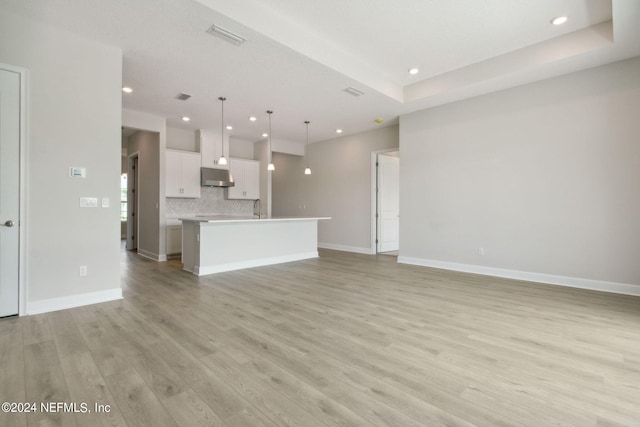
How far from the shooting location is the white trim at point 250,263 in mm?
5039

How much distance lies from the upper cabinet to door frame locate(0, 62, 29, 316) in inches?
170

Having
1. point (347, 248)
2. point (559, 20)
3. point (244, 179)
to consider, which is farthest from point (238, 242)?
point (559, 20)

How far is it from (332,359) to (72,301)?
3.05 meters

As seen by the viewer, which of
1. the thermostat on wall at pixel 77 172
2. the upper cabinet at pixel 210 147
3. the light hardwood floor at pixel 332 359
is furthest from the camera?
the upper cabinet at pixel 210 147

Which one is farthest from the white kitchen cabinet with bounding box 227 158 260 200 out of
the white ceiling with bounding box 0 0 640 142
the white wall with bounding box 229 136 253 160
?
the white ceiling with bounding box 0 0 640 142

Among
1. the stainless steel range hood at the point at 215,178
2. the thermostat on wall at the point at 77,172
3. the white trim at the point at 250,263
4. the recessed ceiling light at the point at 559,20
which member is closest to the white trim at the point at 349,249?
the white trim at the point at 250,263

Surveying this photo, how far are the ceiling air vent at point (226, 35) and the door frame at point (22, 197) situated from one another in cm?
193

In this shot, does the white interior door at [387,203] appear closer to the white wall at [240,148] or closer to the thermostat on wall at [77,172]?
the white wall at [240,148]

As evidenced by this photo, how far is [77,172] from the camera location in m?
3.39

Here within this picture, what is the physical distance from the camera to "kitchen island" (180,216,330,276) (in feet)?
16.6

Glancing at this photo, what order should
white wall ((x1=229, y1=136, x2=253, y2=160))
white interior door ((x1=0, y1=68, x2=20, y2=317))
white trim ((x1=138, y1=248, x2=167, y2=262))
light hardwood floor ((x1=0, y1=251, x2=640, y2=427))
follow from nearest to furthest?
light hardwood floor ((x1=0, y1=251, x2=640, y2=427)) → white interior door ((x1=0, y1=68, x2=20, y2=317)) → white trim ((x1=138, y1=248, x2=167, y2=262)) → white wall ((x1=229, y1=136, x2=253, y2=160))

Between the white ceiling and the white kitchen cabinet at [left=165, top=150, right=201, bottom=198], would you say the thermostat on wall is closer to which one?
the white ceiling

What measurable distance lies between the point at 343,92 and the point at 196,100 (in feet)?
8.54

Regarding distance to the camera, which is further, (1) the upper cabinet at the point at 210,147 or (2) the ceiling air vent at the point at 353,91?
(1) the upper cabinet at the point at 210,147
